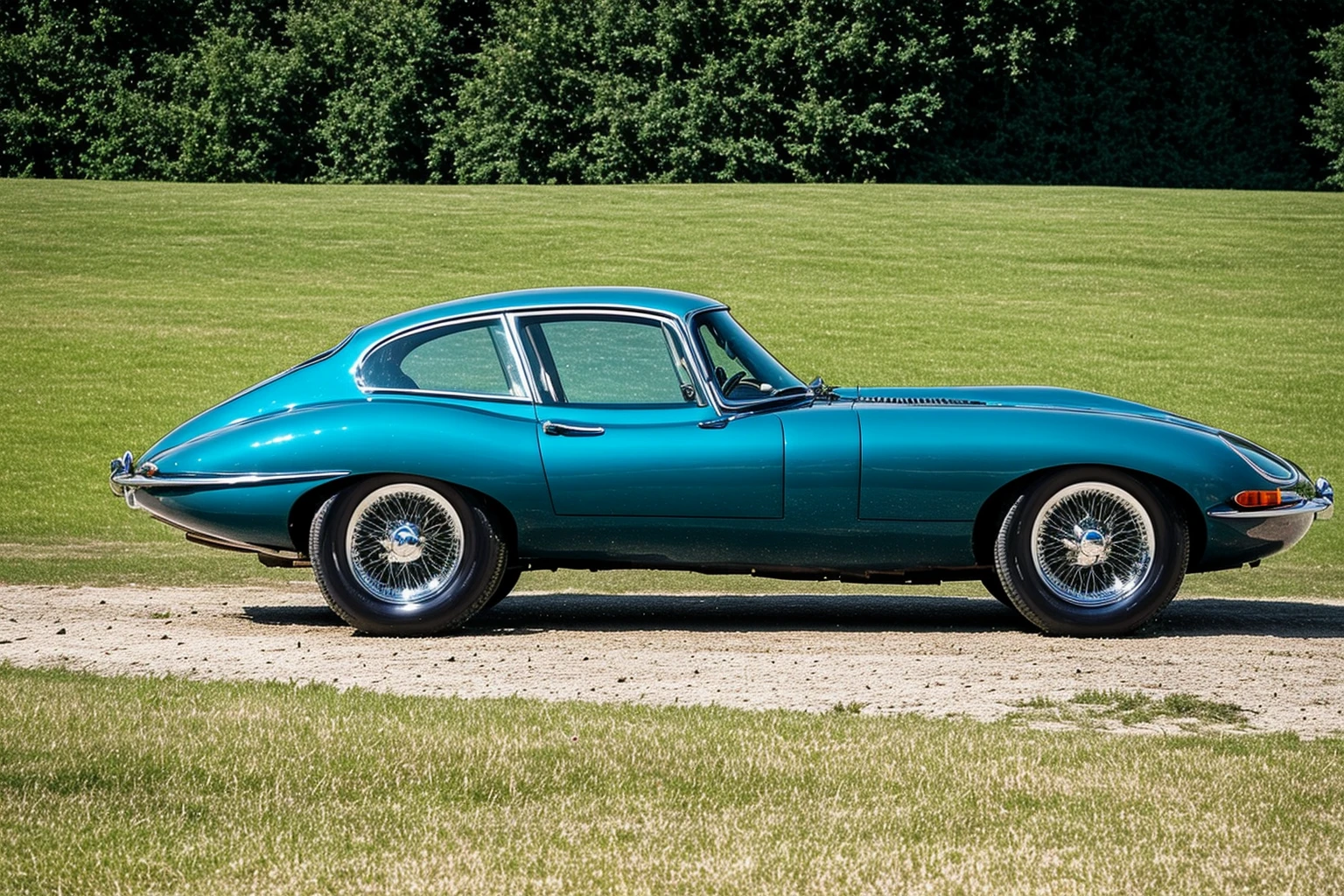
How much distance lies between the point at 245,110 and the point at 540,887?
40.8m

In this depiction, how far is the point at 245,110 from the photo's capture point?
4181cm

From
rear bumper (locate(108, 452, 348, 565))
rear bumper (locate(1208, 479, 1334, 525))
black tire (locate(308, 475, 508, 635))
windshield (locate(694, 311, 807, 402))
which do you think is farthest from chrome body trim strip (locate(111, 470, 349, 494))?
rear bumper (locate(1208, 479, 1334, 525))

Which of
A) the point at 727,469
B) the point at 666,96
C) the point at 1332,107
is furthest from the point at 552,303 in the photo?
the point at 1332,107

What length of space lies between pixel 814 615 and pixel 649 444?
1.67 m

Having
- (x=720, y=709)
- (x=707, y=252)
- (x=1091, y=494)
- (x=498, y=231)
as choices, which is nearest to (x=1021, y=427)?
(x=1091, y=494)

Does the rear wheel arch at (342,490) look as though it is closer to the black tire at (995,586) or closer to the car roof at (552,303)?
the car roof at (552,303)

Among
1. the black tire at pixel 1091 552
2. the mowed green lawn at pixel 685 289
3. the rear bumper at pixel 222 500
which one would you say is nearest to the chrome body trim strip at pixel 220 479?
the rear bumper at pixel 222 500

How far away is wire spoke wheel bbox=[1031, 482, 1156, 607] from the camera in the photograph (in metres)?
7.46

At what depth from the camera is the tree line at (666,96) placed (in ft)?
135

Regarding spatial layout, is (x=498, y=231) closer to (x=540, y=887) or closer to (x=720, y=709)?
(x=720, y=709)

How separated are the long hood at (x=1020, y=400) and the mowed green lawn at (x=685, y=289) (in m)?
2.62

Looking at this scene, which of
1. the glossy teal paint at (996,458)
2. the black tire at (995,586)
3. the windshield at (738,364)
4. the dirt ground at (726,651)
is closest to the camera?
the dirt ground at (726,651)

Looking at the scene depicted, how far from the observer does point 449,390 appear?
7953 mm

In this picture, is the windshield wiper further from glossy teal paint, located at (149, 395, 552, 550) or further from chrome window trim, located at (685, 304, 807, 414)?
glossy teal paint, located at (149, 395, 552, 550)
